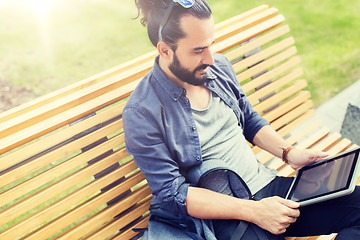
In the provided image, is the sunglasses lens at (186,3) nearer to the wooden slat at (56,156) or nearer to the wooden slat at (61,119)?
the wooden slat at (61,119)

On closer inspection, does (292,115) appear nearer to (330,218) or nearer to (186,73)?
(330,218)

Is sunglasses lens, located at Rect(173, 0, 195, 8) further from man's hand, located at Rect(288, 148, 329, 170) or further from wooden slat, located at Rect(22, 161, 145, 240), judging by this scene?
man's hand, located at Rect(288, 148, 329, 170)

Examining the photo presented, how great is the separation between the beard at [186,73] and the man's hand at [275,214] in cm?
82

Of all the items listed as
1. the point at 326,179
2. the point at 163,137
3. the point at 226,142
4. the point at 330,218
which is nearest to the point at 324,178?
the point at 326,179

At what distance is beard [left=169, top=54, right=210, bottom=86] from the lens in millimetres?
2184

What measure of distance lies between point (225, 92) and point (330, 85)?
3.17 metres

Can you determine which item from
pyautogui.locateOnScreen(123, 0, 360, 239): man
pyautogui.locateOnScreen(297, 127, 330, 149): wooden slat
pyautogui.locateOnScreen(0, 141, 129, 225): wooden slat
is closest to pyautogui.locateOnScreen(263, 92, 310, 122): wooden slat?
pyautogui.locateOnScreen(297, 127, 330, 149): wooden slat

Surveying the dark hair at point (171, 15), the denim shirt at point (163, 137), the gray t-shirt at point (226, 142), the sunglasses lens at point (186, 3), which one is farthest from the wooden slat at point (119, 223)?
the sunglasses lens at point (186, 3)

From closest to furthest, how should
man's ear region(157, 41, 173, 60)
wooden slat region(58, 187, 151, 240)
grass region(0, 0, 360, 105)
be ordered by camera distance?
man's ear region(157, 41, 173, 60)
wooden slat region(58, 187, 151, 240)
grass region(0, 0, 360, 105)

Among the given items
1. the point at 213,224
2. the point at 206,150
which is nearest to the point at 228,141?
the point at 206,150

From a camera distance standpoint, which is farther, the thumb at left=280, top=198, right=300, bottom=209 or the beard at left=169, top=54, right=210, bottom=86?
the beard at left=169, top=54, right=210, bottom=86

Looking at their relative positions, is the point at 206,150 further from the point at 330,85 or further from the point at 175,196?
the point at 330,85

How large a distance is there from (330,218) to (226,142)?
77cm

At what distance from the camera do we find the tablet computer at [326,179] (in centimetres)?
200
